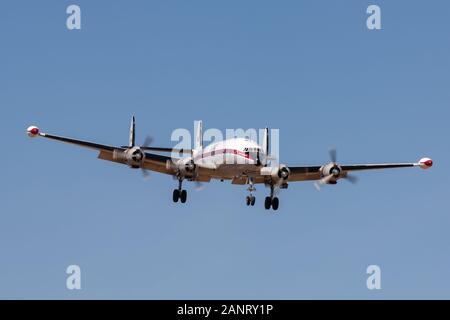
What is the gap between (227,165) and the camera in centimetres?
6619

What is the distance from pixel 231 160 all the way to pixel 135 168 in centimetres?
740

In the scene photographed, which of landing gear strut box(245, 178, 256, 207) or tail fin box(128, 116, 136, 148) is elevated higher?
tail fin box(128, 116, 136, 148)

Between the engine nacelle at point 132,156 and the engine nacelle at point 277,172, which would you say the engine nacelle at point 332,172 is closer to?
the engine nacelle at point 277,172

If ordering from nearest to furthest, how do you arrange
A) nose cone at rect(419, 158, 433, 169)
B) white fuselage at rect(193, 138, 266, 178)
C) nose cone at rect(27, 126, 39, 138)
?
nose cone at rect(27, 126, 39, 138) < white fuselage at rect(193, 138, 266, 178) < nose cone at rect(419, 158, 433, 169)

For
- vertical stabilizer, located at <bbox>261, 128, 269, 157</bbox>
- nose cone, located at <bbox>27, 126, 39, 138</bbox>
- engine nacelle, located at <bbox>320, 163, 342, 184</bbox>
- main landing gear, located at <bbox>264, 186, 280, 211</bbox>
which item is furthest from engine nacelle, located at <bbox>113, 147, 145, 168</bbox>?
engine nacelle, located at <bbox>320, 163, 342, 184</bbox>

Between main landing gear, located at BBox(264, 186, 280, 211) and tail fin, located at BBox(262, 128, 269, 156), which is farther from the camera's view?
main landing gear, located at BBox(264, 186, 280, 211)

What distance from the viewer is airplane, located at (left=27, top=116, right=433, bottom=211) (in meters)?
65.8

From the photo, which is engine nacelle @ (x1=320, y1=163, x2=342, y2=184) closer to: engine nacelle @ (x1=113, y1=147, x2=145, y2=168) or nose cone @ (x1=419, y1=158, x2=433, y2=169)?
nose cone @ (x1=419, y1=158, x2=433, y2=169)

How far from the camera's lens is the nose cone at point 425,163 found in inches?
2707

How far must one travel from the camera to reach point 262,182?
70.8 meters
